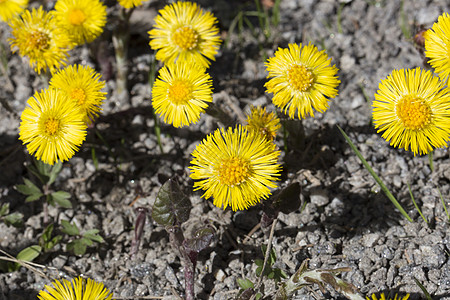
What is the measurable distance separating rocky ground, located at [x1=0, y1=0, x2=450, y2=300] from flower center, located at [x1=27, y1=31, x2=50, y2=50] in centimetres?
51

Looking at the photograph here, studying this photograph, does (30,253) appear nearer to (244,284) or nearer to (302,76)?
(244,284)

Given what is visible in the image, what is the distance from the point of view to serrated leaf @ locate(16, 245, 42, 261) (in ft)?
8.80

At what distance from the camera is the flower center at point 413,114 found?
2449mm

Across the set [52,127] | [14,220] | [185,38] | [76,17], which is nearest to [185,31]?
[185,38]

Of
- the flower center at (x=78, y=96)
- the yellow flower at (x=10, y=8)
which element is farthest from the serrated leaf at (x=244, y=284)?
the yellow flower at (x=10, y=8)

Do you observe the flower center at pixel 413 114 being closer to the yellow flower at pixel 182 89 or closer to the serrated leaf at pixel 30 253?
the yellow flower at pixel 182 89

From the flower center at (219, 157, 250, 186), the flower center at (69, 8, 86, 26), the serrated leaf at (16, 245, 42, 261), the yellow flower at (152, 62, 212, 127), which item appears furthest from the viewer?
the flower center at (69, 8, 86, 26)

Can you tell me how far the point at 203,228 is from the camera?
240 centimetres

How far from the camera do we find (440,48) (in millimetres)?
2477

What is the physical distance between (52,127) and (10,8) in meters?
1.11

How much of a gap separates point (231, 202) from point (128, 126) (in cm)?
125

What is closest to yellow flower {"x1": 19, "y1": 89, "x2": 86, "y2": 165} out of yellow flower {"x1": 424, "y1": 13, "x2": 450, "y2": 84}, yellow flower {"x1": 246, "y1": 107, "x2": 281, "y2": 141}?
yellow flower {"x1": 246, "y1": 107, "x2": 281, "y2": 141}

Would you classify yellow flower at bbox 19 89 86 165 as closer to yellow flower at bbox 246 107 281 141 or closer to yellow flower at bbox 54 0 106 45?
yellow flower at bbox 54 0 106 45

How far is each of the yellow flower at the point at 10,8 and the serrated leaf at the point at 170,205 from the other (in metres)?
1.65
